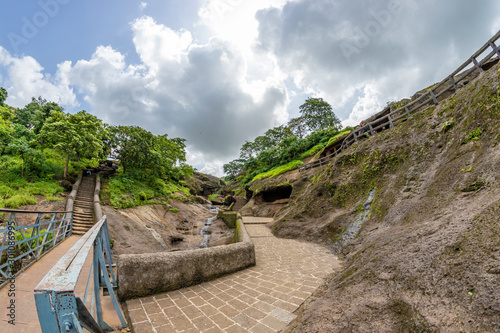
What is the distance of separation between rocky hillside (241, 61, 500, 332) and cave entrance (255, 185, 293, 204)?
447 inches

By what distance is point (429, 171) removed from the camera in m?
6.03

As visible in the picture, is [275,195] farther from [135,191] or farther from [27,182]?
[27,182]

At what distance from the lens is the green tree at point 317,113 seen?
136 feet

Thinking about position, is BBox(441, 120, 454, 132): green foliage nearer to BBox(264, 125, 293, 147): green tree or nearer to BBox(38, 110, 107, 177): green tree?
BBox(38, 110, 107, 177): green tree

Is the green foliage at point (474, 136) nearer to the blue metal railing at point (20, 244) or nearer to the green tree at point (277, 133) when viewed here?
the blue metal railing at point (20, 244)

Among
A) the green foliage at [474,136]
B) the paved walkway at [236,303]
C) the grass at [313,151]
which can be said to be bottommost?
the paved walkway at [236,303]

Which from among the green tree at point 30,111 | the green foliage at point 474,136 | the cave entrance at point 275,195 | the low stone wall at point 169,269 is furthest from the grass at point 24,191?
the green foliage at point 474,136

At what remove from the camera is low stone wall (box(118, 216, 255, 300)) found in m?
3.48

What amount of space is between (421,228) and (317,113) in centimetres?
4315

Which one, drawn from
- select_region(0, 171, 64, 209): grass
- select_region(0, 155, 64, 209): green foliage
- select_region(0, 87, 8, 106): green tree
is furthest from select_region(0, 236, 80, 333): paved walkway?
select_region(0, 87, 8, 106): green tree

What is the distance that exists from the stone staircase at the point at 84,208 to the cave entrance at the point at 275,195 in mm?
15847

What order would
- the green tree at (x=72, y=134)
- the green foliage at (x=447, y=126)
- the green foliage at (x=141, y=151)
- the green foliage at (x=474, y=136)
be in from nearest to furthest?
the green foliage at (x=474, y=136), the green foliage at (x=447, y=126), the green tree at (x=72, y=134), the green foliage at (x=141, y=151)

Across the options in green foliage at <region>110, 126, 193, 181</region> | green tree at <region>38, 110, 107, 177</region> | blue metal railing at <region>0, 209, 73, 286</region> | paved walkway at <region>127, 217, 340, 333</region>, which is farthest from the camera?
green foliage at <region>110, 126, 193, 181</region>

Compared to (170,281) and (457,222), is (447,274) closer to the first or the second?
(457,222)
